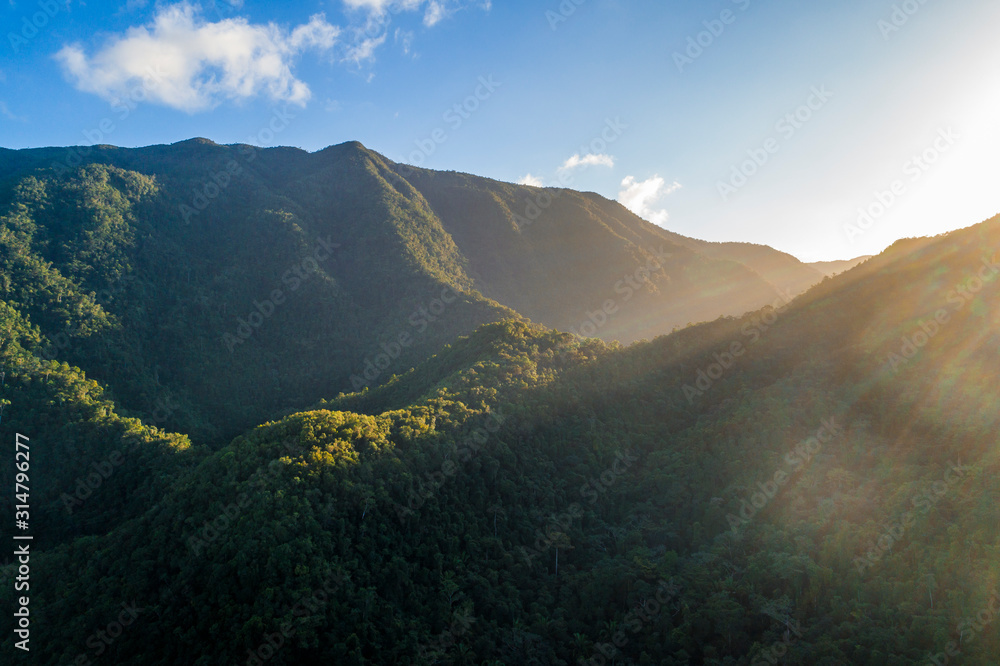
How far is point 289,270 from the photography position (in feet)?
358

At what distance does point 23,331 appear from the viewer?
65188 millimetres

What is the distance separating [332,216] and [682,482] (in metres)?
121

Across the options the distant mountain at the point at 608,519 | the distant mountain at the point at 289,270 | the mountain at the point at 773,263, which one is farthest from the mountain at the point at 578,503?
the mountain at the point at 773,263

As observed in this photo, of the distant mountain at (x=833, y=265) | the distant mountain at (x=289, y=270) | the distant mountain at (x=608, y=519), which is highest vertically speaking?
the distant mountain at (x=289, y=270)

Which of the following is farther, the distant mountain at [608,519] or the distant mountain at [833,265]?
the distant mountain at [833,265]

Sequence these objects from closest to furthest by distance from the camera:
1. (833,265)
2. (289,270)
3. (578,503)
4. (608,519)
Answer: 1. (608,519)
2. (578,503)
3. (289,270)
4. (833,265)

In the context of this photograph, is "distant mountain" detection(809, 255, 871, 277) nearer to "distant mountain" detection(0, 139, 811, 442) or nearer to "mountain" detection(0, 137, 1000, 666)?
"distant mountain" detection(0, 139, 811, 442)

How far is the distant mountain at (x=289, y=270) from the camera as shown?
77562 millimetres

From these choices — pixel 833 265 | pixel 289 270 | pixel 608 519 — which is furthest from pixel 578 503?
pixel 833 265

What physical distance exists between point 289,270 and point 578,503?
300 feet

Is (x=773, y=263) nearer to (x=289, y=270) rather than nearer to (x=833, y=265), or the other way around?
(x=833, y=265)

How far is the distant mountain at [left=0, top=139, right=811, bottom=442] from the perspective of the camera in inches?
3054

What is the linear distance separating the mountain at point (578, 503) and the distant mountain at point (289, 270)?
53.8 feet

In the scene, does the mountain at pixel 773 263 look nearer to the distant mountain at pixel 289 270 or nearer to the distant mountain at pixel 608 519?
the distant mountain at pixel 289 270
